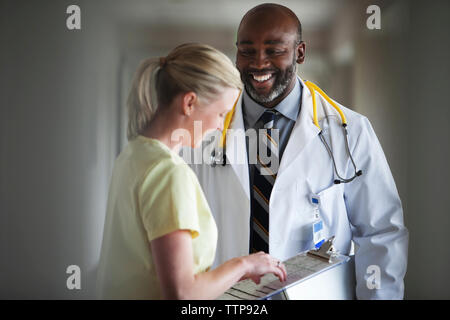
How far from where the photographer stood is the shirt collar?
1.37 meters

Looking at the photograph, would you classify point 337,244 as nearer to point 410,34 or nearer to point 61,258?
point 410,34

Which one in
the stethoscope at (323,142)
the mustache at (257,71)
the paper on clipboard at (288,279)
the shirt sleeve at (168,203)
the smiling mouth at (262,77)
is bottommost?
the paper on clipboard at (288,279)

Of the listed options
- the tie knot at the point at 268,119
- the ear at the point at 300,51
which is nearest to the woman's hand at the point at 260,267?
the tie knot at the point at 268,119

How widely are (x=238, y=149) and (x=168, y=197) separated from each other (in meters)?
0.44

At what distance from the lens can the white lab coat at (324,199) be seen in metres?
1.31

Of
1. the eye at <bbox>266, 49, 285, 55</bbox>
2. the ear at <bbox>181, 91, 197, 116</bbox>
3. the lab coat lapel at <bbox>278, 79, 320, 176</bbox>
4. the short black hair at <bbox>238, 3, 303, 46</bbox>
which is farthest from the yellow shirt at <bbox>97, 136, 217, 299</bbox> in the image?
the short black hair at <bbox>238, 3, 303, 46</bbox>

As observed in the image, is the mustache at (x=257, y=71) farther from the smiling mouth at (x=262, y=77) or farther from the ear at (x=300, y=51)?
the ear at (x=300, y=51)

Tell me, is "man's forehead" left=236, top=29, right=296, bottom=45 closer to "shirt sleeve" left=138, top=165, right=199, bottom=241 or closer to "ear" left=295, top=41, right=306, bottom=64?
"ear" left=295, top=41, right=306, bottom=64

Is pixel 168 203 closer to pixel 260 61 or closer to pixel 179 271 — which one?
pixel 179 271

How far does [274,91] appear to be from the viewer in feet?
4.40

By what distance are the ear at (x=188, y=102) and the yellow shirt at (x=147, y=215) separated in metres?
0.11

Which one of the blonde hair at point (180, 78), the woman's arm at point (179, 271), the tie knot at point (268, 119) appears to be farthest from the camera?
the tie knot at point (268, 119)

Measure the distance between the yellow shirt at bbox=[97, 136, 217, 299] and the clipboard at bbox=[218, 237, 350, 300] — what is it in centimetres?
21

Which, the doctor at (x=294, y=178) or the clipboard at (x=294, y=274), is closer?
the clipboard at (x=294, y=274)
